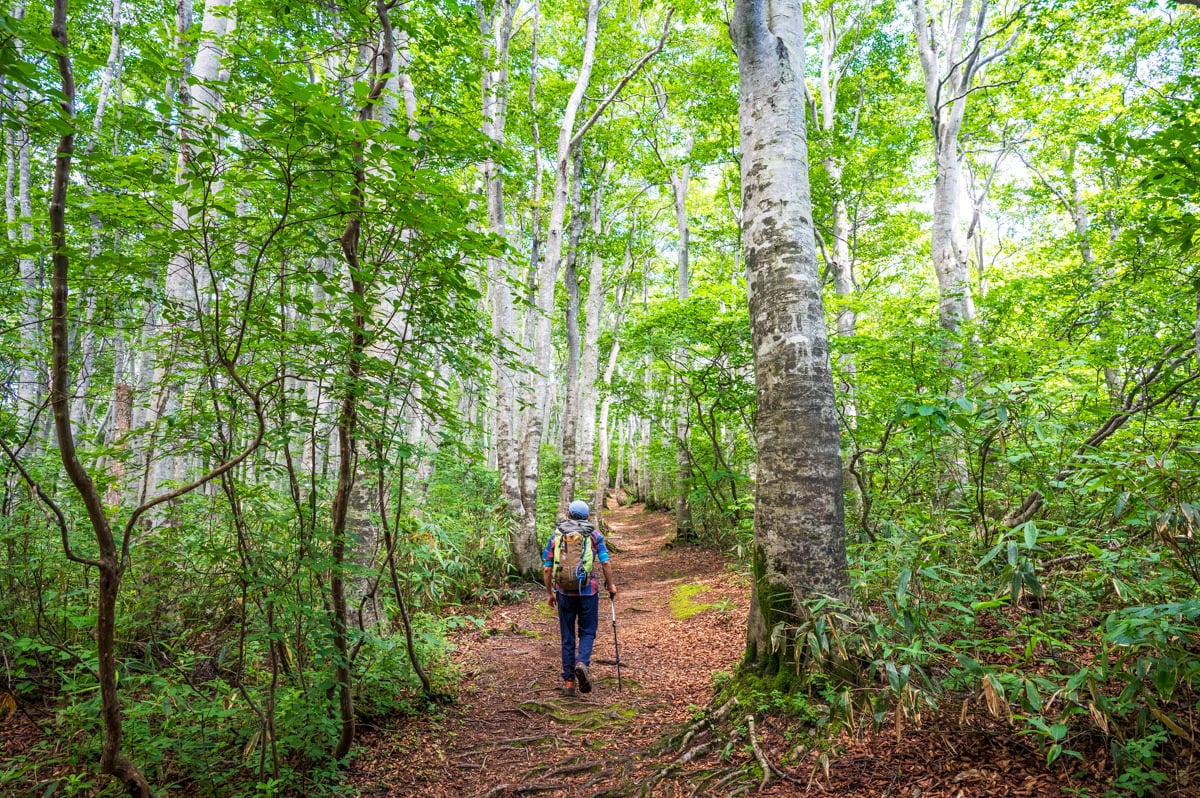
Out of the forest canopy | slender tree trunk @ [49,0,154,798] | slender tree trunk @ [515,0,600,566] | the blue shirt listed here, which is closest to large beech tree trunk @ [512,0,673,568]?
slender tree trunk @ [515,0,600,566]

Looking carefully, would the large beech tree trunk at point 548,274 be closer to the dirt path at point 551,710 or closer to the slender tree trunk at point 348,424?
the dirt path at point 551,710

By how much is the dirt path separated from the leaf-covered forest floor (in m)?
0.01

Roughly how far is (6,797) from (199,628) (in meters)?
1.24

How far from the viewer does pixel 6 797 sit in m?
2.97

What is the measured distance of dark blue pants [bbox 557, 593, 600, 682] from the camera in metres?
5.43

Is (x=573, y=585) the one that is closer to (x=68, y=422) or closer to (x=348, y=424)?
(x=348, y=424)

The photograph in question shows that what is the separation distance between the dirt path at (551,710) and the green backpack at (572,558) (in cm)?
98

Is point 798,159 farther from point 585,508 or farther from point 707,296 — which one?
point 707,296

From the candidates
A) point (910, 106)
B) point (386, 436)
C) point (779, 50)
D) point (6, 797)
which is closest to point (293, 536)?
point (386, 436)

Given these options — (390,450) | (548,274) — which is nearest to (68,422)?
(390,450)

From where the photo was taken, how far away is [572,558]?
5.48m

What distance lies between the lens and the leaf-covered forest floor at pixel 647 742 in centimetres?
269

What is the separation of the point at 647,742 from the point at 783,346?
3.01m

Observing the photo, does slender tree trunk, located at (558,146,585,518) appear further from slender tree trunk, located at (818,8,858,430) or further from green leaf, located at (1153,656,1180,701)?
green leaf, located at (1153,656,1180,701)
